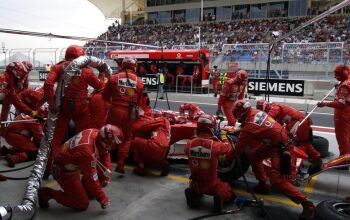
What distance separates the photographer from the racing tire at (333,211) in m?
3.34

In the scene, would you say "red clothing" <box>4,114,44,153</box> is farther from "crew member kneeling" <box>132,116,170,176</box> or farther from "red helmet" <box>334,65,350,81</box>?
"red helmet" <box>334,65,350,81</box>

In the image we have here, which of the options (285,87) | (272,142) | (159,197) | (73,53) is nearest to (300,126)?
(272,142)

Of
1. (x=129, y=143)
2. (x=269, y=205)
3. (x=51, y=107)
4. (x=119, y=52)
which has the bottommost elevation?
(x=269, y=205)

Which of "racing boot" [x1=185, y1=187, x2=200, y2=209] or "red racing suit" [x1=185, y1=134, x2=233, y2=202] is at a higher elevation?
"red racing suit" [x1=185, y1=134, x2=233, y2=202]

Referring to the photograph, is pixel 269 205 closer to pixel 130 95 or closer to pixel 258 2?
pixel 130 95

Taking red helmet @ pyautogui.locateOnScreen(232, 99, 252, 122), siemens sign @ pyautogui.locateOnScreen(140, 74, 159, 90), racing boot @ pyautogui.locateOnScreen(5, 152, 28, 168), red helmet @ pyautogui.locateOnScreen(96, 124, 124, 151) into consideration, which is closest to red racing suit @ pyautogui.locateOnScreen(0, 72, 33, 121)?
racing boot @ pyautogui.locateOnScreen(5, 152, 28, 168)

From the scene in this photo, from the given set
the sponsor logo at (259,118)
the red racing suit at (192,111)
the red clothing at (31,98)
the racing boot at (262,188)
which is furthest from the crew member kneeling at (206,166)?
the red clothing at (31,98)

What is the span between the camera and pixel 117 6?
2013 inches

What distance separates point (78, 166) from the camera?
3.88 m

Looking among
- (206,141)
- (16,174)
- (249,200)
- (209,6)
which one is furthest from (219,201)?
(209,6)

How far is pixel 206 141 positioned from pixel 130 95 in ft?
5.89

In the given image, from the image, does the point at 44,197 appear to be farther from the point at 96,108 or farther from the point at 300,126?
the point at 300,126

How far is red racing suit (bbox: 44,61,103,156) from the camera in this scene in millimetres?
4875

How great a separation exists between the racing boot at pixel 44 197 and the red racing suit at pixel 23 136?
75.8 inches
